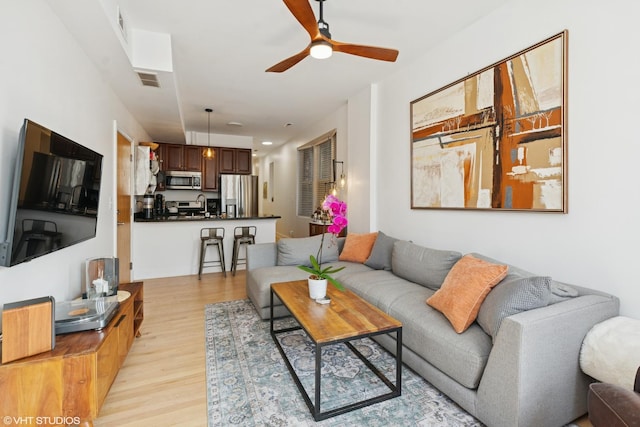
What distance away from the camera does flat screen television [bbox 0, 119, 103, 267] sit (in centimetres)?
142

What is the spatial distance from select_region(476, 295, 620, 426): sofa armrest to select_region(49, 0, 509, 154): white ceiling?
2.30 meters

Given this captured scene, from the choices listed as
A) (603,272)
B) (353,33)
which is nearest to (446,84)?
(353,33)

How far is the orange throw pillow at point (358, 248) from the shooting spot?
361 centimetres

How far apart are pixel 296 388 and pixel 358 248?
1971 mm

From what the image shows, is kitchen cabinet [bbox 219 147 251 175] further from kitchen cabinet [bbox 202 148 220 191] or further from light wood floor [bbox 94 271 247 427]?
light wood floor [bbox 94 271 247 427]

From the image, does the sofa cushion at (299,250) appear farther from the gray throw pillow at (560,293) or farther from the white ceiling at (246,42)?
the gray throw pillow at (560,293)

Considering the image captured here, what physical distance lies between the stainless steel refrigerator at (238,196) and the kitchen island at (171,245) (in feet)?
4.62

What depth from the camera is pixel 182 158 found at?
6.36 metres

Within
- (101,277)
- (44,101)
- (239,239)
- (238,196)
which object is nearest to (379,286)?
(101,277)

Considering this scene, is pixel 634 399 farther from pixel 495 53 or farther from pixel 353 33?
pixel 353 33

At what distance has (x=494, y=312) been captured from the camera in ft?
5.52

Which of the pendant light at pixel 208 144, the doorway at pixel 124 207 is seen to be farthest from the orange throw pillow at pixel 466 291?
the pendant light at pixel 208 144

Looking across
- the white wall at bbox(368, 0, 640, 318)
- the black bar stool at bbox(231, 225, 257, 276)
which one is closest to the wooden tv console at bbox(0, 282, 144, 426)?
the white wall at bbox(368, 0, 640, 318)

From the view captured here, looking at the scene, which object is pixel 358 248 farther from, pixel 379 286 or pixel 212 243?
pixel 212 243
